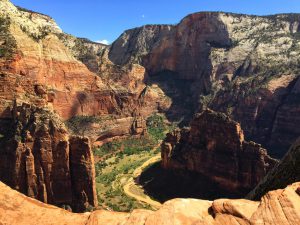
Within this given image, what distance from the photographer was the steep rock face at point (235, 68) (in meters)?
115

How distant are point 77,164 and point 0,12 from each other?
2323 inches

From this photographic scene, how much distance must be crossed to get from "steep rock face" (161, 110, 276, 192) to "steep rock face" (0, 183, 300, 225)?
46373mm

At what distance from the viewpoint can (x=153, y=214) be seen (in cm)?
1842

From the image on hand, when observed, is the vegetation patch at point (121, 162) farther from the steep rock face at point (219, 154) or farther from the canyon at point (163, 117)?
the steep rock face at point (219, 154)

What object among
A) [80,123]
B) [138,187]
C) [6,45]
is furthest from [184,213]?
[80,123]

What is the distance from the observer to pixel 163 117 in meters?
147

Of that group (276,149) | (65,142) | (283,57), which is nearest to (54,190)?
(65,142)

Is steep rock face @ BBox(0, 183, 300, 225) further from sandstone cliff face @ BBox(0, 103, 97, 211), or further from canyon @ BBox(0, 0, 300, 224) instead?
sandstone cliff face @ BBox(0, 103, 97, 211)

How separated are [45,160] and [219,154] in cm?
3136

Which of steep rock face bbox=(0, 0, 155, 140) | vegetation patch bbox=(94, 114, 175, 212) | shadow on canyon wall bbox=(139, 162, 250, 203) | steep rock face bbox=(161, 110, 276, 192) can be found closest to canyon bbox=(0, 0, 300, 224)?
steep rock face bbox=(161, 110, 276, 192)

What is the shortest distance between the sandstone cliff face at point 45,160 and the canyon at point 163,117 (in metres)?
0.15

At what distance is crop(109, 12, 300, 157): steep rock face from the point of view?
376ft

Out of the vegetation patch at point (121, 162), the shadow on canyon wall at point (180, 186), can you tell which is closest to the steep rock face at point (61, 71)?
the vegetation patch at point (121, 162)

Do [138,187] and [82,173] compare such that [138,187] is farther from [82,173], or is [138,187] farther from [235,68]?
[235,68]
